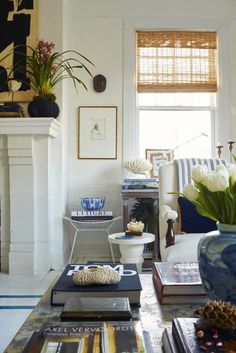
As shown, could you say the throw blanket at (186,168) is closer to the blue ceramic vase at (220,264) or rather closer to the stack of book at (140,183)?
the stack of book at (140,183)

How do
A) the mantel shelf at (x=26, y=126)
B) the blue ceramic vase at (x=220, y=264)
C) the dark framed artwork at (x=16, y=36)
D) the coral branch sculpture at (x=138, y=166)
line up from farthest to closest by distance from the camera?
the coral branch sculpture at (x=138, y=166), the dark framed artwork at (x=16, y=36), the mantel shelf at (x=26, y=126), the blue ceramic vase at (x=220, y=264)

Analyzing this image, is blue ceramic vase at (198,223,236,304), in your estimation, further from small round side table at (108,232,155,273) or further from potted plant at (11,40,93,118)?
potted plant at (11,40,93,118)

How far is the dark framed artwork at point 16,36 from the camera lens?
386cm

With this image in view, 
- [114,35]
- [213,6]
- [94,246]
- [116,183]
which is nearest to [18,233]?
[94,246]

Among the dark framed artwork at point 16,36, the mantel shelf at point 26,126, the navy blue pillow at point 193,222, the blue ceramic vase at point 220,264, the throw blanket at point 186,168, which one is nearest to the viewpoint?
the blue ceramic vase at point 220,264

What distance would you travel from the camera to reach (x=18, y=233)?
12.0ft

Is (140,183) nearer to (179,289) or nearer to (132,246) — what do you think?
(132,246)

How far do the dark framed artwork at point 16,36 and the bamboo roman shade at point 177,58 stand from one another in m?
1.23

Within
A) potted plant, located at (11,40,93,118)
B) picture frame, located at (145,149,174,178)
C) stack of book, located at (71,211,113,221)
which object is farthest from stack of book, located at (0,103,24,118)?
picture frame, located at (145,149,174,178)

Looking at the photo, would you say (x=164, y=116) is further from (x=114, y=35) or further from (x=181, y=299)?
(x=181, y=299)

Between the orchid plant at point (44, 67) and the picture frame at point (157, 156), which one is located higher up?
the orchid plant at point (44, 67)

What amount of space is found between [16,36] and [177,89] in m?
1.85

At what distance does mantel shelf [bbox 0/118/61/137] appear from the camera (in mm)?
3559

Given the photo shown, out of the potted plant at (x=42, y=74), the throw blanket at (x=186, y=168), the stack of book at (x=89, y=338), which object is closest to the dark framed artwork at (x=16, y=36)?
the potted plant at (x=42, y=74)
